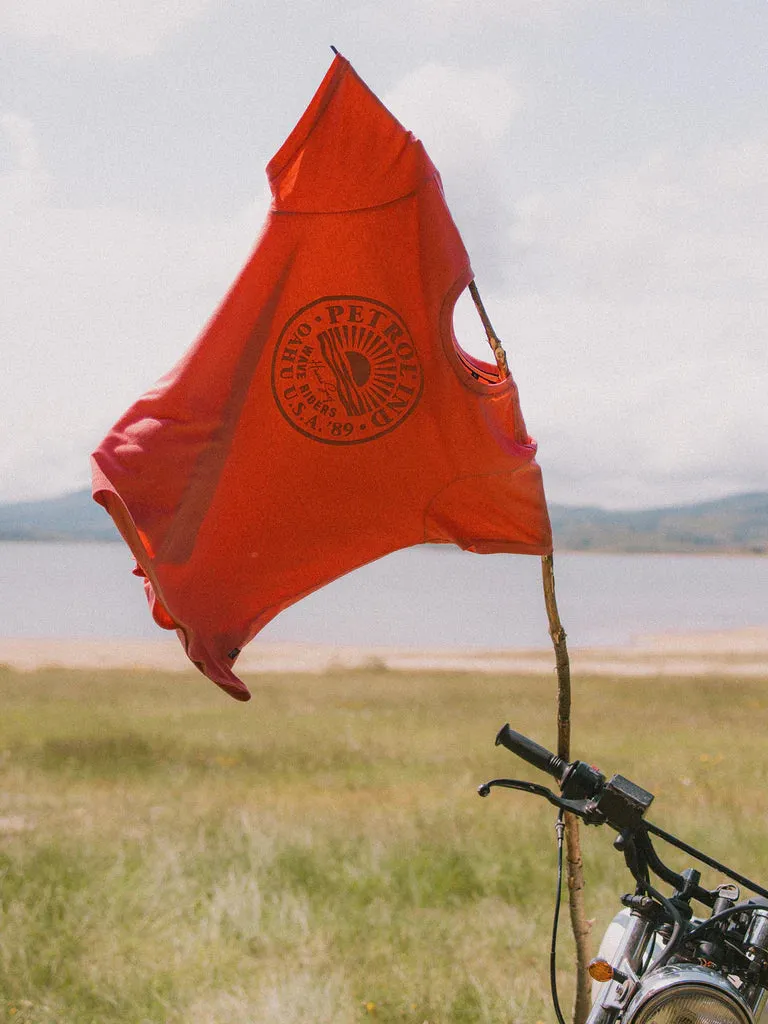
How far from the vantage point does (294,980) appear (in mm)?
6816

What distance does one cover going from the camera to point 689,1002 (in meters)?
2.84

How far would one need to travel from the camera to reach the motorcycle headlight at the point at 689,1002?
9.27 feet

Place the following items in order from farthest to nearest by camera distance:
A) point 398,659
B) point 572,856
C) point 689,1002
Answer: point 398,659 < point 572,856 < point 689,1002

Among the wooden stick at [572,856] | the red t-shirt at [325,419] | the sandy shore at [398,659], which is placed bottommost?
the sandy shore at [398,659]

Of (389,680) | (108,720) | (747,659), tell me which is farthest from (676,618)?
(108,720)

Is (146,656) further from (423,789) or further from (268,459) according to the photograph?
(268,459)

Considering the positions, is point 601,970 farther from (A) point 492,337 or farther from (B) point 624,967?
(A) point 492,337

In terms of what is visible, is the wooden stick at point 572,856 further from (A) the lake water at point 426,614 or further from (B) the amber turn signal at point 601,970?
(A) the lake water at point 426,614

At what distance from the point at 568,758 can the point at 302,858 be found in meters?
5.42

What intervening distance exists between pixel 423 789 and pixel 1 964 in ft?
22.3

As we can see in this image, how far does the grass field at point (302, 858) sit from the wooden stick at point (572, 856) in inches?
75.4

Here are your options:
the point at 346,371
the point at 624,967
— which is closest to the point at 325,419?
the point at 346,371

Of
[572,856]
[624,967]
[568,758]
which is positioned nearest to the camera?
[624,967]

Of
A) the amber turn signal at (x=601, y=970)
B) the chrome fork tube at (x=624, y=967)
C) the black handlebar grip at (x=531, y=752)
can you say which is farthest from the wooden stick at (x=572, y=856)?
the amber turn signal at (x=601, y=970)
